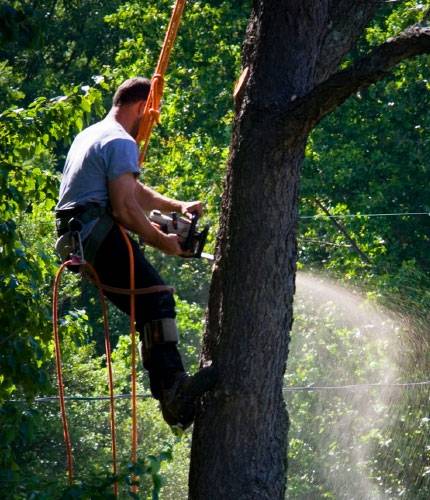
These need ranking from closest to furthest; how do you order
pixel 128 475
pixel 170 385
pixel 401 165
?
pixel 128 475
pixel 170 385
pixel 401 165

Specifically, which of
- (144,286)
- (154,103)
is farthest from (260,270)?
(154,103)

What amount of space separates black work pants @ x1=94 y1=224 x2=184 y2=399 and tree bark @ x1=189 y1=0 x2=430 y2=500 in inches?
13.7

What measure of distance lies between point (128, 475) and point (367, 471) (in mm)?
12576

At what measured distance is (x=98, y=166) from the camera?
532cm

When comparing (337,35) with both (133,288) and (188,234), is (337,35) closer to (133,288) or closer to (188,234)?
(188,234)

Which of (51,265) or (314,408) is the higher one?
(51,265)

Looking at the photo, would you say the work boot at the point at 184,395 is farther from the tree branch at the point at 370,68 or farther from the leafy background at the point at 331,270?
the leafy background at the point at 331,270

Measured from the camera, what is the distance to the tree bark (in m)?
4.86

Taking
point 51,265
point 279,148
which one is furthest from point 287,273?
point 51,265

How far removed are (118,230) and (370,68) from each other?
4.04 ft

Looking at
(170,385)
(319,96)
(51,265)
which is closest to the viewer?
(319,96)

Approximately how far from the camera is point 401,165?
61.1ft

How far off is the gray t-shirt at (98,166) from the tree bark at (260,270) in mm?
438

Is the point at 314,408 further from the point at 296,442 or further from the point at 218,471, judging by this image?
the point at 218,471
